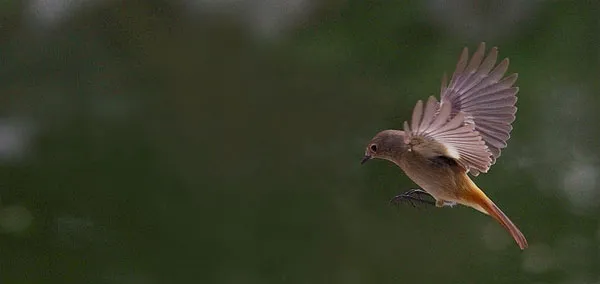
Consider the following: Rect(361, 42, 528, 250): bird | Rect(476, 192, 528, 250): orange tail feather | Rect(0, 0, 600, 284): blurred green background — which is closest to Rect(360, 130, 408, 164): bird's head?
Rect(361, 42, 528, 250): bird

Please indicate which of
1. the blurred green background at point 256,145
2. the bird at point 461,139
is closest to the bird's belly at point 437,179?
the bird at point 461,139

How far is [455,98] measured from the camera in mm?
731

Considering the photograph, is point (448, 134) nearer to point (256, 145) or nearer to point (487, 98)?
point (487, 98)

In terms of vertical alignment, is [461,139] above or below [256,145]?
below

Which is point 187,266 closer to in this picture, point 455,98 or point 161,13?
point 161,13

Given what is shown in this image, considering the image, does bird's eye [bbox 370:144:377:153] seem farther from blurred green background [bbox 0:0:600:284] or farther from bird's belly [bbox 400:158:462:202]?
blurred green background [bbox 0:0:600:284]

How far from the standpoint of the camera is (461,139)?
58cm

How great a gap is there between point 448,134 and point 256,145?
0.98 m

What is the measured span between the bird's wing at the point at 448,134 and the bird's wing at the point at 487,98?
0.08 meters

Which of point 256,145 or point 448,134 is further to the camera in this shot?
point 256,145

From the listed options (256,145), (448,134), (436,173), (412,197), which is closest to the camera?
(448,134)

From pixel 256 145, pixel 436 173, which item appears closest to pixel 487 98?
pixel 436 173

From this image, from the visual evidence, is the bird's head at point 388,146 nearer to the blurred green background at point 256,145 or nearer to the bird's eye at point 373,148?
the bird's eye at point 373,148

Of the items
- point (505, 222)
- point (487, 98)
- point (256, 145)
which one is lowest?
point (505, 222)
